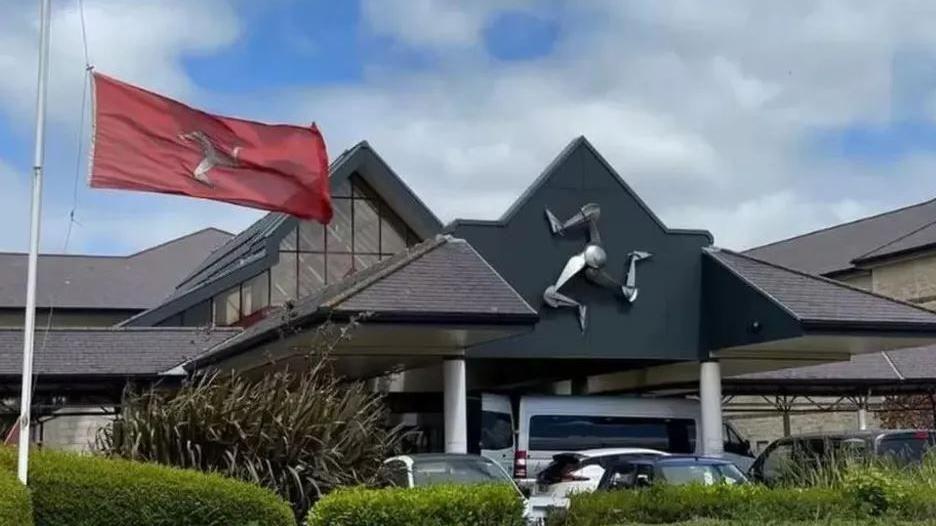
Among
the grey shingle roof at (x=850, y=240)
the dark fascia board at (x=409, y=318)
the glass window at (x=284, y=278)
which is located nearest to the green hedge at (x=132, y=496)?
the dark fascia board at (x=409, y=318)

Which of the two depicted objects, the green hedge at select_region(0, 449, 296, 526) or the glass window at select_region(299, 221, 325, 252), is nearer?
the green hedge at select_region(0, 449, 296, 526)

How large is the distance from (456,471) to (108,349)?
14255 mm

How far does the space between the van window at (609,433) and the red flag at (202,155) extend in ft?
40.6

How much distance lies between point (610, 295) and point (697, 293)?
190cm

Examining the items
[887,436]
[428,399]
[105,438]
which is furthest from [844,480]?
[428,399]

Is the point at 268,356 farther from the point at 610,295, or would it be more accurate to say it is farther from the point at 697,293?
the point at 697,293

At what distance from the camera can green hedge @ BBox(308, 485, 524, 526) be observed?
38.3ft

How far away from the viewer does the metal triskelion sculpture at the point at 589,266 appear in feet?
76.7

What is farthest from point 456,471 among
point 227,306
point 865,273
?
point 865,273

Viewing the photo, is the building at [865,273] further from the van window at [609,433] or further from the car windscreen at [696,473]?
the car windscreen at [696,473]

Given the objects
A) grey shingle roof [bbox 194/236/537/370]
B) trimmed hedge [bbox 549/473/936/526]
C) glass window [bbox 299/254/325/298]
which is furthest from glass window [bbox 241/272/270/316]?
trimmed hedge [bbox 549/473/936/526]

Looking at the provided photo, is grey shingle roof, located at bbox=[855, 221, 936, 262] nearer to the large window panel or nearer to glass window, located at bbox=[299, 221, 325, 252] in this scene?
the large window panel

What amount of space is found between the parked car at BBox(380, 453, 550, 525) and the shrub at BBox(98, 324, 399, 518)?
40 cm

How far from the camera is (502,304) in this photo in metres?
19.6
